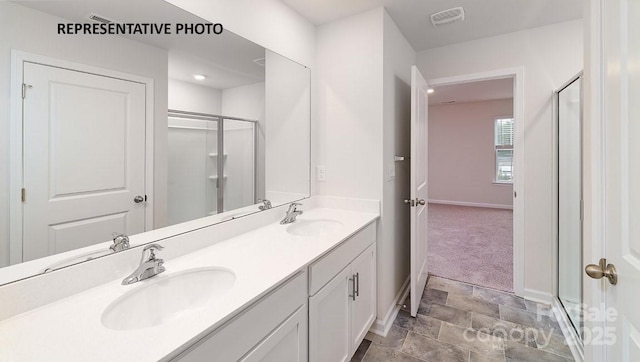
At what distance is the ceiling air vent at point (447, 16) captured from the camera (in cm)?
203

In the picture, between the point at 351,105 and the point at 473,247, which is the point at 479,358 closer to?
the point at 351,105

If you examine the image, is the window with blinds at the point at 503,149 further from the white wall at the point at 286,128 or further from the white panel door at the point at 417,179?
the white wall at the point at 286,128

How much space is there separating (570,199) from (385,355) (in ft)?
6.11

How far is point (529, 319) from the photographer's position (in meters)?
2.11

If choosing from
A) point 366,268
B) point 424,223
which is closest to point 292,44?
point 366,268

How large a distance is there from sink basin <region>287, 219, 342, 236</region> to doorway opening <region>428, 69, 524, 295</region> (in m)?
1.93

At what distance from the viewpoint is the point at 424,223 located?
257 cm

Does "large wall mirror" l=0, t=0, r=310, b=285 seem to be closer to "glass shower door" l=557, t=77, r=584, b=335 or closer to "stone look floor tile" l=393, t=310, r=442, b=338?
"stone look floor tile" l=393, t=310, r=442, b=338

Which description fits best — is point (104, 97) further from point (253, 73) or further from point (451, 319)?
point (451, 319)

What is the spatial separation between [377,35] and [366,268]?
5.44 feet

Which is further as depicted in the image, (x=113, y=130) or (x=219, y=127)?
(x=219, y=127)

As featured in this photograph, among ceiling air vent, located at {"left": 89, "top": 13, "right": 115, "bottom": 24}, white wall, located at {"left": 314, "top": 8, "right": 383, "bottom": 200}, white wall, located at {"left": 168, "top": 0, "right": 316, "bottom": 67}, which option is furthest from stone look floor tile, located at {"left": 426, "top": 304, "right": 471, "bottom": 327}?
ceiling air vent, located at {"left": 89, "top": 13, "right": 115, "bottom": 24}

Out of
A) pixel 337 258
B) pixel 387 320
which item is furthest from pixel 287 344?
pixel 387 320

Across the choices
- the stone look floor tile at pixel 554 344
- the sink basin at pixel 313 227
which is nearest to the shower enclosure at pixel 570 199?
the stone look floor tile at pixel 554 344
